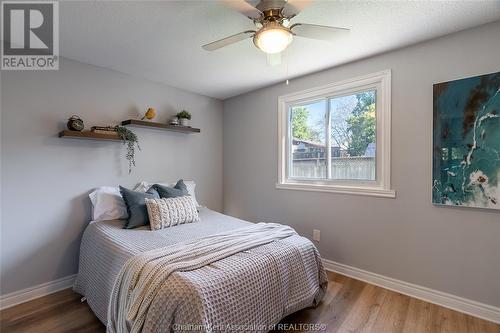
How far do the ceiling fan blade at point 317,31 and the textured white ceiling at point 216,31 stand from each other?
0.08 meters

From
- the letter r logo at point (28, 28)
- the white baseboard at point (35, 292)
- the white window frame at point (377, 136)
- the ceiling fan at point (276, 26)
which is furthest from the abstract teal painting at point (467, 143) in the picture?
the white baseboard at point (35, 292)

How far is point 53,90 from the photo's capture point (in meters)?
2.43

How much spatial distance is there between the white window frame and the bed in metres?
0.96

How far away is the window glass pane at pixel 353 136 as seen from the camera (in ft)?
8.49

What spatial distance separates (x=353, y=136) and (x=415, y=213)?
0.97 m

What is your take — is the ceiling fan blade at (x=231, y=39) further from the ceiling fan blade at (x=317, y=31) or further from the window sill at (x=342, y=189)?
the window sill at (x=342, y=189)

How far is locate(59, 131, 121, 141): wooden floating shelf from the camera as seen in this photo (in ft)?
7.82

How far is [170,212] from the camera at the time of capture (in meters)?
2.41

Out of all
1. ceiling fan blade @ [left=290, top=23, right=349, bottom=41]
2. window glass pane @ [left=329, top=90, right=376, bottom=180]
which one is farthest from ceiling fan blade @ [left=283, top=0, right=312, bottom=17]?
window glass pane @ [left=329, top=90, right=376, bottom=180]

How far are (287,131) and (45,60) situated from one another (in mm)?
2694

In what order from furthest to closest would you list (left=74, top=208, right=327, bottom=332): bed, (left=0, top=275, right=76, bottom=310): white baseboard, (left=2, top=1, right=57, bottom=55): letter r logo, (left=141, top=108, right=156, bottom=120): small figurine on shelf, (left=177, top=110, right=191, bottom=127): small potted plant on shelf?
(left=177, top=110, right=191, bottom=127): small potted plant on shelf, (left=141, top=108, right=156, bottom=120): small figurine on shelf, (left=0, top=275, right=76, bottom=310): white baseboard, (left=2, top=1, right=57, bottom=55): letter r logo, (left=74, top=208, right=327, bottom=332): bed

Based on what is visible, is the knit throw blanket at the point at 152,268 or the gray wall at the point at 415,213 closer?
the knit throw blanket at the point at 152,268

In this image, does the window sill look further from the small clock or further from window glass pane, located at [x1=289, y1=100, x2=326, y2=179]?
the small clock

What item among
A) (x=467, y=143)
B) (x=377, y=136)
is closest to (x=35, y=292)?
(x=377, y=136)
